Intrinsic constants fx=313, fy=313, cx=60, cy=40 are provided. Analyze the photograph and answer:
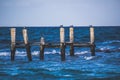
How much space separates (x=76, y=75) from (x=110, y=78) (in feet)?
7.24

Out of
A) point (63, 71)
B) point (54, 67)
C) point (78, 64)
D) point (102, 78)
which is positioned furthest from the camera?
point (78, 64)

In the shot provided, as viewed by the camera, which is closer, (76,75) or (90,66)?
(76,75)

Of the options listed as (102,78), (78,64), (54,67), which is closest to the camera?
(102,78)

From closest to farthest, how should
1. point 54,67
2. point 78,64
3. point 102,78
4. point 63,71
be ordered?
point 102,78, point 63,71, point 54,67, point 78,64

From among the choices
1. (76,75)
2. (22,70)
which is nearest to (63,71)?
(76,75)

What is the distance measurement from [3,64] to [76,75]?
24.3 feet

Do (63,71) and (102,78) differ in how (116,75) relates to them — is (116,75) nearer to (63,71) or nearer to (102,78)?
(102,78)

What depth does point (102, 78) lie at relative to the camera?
60.9 ft


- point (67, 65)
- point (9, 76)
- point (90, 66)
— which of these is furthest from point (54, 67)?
point (9, 76)

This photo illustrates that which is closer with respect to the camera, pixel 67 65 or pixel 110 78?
pixel 110 78

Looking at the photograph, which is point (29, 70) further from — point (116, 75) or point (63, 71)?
point (116, 75)

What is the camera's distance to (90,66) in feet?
75.2

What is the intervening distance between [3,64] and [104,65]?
25.8 ft

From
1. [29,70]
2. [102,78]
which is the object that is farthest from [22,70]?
[102,78]
